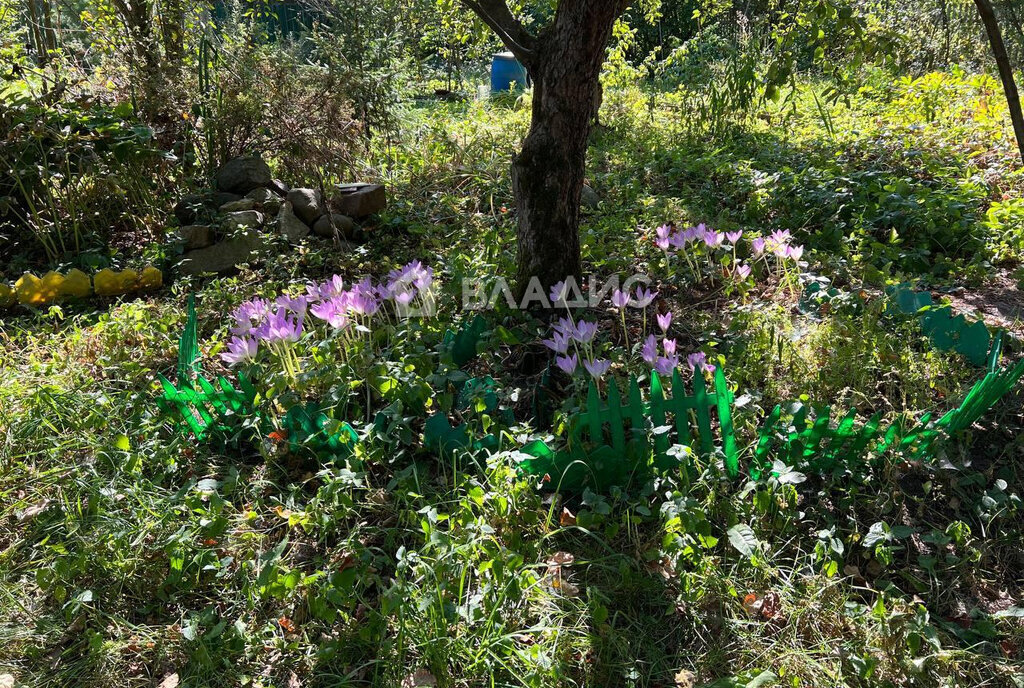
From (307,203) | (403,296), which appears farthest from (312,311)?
(307,203)

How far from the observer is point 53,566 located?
1816mm

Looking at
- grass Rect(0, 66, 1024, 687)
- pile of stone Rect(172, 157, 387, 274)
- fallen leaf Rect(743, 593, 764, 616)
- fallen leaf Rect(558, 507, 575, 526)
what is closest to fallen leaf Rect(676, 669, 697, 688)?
grass Rect(0, 66, 1024, 687)

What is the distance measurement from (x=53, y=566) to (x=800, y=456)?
84.1 inches

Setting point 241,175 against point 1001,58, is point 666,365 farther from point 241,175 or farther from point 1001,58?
point 241,175

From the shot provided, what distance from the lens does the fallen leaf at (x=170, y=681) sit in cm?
165

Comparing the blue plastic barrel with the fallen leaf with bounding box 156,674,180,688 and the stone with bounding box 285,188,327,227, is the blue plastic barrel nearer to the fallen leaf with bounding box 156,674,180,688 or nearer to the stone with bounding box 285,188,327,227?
the stone with bounding box 285,188,327,227

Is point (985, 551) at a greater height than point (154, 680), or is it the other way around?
point (985, 551)

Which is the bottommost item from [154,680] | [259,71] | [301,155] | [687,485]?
[154,680]

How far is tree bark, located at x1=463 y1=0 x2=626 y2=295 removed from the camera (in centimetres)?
271

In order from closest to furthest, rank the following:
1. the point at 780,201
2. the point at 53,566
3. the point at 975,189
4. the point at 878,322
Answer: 1. the point at 53,566
2. the point at 878,322
3. the point at 975,189
4. the point at 780,201

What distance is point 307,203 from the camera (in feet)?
14.3

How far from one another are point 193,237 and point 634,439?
10.4 feet

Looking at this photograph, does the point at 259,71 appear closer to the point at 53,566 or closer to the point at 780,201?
the point at 780,201

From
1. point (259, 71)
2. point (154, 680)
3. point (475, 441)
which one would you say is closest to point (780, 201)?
point (475, 441)
